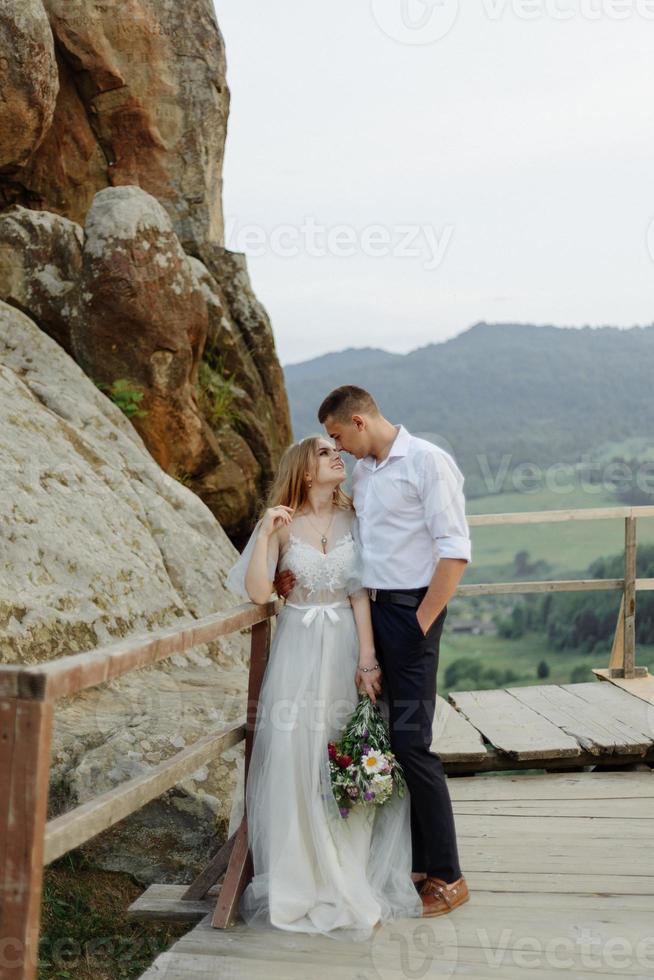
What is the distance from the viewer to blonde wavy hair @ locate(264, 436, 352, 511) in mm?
3600

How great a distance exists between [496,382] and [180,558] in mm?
57517

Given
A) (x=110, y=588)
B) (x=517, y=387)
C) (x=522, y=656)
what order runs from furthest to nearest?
1. (x=517, y=387)
2. (x=522, y=656)
3. (x=110, y=588)

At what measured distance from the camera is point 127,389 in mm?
9039

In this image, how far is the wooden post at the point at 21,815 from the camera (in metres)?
2.11

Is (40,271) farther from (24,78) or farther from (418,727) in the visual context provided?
(418,727)

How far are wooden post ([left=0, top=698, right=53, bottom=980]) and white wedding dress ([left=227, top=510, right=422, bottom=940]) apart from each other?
1.24 meters

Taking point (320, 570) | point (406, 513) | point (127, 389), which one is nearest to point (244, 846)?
point (320, 570)

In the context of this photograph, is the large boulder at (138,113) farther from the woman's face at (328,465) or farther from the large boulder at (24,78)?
the woman's face at (328,465)

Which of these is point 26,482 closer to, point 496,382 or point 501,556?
point 496,382

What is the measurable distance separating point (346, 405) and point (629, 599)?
3902 mm

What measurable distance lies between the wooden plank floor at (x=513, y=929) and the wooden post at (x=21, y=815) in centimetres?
86

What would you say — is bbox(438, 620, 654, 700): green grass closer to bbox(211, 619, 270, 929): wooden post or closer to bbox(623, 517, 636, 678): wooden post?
bbox(623, 517, 636, 678): wooden post

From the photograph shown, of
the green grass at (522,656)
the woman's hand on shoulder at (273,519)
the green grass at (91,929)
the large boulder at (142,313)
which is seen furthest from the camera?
the green grass at (522,656)

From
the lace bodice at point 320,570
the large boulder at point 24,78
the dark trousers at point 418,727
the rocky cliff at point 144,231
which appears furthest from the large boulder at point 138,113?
the dark trousers at point 418,727
